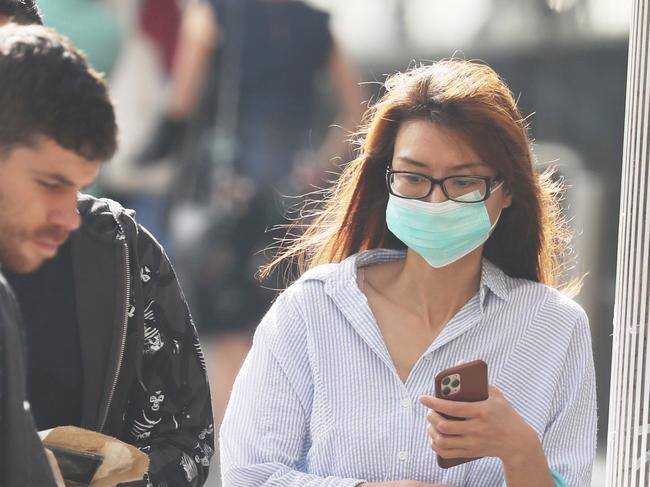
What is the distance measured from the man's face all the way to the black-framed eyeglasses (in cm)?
97

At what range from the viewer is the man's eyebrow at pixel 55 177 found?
1676 millimetres

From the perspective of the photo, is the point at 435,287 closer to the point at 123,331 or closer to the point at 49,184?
the point at 123,331

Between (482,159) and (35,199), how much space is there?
114 centimetres

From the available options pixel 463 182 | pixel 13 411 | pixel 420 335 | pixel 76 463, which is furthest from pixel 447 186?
pixel 13 411

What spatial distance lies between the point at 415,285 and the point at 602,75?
218cm

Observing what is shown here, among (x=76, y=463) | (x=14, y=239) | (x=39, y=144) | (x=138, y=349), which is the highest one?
(x=39, y=144)

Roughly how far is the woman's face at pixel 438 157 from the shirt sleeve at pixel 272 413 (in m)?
0.41

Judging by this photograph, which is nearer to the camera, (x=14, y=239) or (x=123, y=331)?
(x=14, y=239)

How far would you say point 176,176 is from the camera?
16.1 ft

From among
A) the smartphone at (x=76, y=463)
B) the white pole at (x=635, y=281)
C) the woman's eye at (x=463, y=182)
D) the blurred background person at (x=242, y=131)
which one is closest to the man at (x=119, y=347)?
the smartphone at (x=76, y=463)

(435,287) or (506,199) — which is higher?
(506,199)

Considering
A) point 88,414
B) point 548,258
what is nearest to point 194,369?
point 88,414

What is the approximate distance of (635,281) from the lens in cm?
262

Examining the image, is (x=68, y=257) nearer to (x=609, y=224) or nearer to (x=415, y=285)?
(x=415, y=285)
